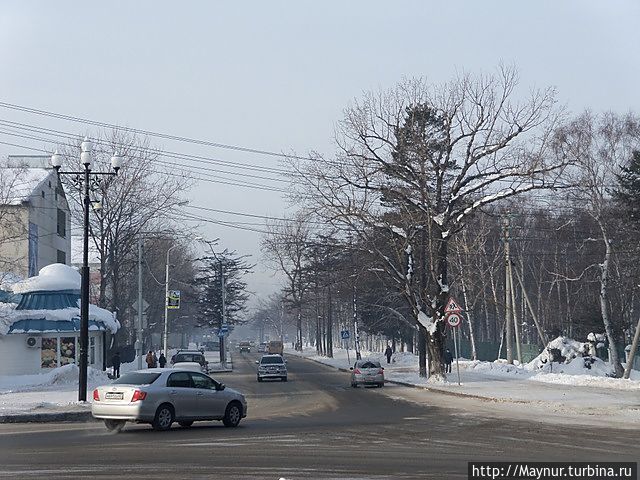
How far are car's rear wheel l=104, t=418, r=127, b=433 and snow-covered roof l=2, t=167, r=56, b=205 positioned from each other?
35.2m

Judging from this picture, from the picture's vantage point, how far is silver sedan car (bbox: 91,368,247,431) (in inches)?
882

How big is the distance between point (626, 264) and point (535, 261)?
2029 centimetres

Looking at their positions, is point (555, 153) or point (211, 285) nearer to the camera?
point (555, 153)

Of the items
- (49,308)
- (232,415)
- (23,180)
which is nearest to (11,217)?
(23,180)

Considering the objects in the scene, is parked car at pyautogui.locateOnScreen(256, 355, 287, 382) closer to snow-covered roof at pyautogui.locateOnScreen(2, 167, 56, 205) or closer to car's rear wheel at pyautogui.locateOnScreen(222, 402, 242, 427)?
snow-covered roof at pyautogui.locateOnScreen(2, 167, 56, 205)

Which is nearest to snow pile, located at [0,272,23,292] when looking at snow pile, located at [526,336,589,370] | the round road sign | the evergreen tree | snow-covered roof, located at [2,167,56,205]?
snow-covered roof, located at [2,167,56,205]

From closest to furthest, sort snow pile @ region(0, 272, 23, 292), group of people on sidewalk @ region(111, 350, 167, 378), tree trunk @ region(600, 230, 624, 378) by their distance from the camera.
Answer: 1. group of people on sidewalk @ region(111, 350, 167, 378)
2. snow pile @ region(0, 272, 23, 292)
3. tree trunk @ region(600, 230, 624, 378)

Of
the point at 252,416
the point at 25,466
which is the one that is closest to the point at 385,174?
the point at 252,416

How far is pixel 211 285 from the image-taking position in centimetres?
10400

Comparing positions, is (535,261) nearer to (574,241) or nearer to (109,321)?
(574,241)

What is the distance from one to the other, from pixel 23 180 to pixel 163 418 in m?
46.9

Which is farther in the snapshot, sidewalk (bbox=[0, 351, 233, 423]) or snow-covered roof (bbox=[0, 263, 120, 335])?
snow-covered roof (bbox=[0, 263, 120, 335])

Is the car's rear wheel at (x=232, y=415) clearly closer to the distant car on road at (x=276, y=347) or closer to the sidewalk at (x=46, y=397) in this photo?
the sidewalk at (x=46, y=397)

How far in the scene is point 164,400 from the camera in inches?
899
